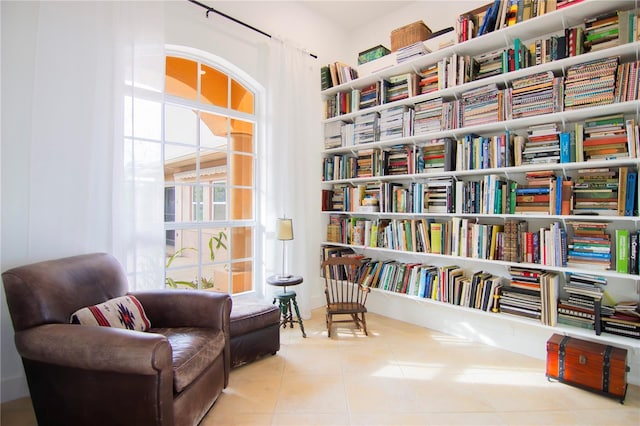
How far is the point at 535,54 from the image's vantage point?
264cm

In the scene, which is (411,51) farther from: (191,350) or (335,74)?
(191,350)

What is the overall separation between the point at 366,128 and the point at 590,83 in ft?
6.43

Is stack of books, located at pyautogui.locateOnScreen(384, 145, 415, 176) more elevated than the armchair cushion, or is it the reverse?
stack of books, located at pyautogui.locateOnScreen(384, 145, 415, 176)

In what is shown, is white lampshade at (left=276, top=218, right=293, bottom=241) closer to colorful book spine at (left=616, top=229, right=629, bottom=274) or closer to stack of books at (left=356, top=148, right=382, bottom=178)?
stack of books at (left=356, top=148, right=382, bottom=178)

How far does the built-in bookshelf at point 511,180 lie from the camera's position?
7.56 ft

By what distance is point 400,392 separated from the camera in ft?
7.23

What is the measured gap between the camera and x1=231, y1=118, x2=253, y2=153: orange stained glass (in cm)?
346

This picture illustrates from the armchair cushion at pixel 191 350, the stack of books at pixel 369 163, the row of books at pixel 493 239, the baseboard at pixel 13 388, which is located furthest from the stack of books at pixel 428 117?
the baseboard at pixel 13 388

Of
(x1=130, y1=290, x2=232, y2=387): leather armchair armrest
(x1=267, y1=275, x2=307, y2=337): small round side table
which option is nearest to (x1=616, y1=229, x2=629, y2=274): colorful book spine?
(x1=267, y1=275, x2=307, y2=337): small round side table

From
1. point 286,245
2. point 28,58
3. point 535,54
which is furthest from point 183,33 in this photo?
point 535,54

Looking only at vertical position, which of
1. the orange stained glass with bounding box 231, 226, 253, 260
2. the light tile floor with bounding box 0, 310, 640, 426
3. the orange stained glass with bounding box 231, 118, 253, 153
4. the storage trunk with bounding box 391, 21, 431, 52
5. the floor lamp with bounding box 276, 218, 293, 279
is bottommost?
the light tile floor with bounding box 0, 310, 640, 426

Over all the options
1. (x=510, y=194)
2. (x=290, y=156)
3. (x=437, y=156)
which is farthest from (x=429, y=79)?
(x=290, y=156)

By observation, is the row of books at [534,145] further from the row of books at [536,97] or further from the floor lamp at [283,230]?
the floor lamp at [283,230]

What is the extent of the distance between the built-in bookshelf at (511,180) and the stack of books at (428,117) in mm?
13
